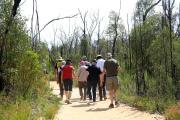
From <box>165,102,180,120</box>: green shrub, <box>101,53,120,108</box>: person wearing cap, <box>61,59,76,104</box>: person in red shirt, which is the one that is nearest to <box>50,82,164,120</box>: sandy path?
<box>101,53,120,108</box>: person wearing cap

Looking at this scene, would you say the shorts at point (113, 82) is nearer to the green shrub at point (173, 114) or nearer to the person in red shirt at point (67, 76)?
the person in red shirt at point (67, 76)

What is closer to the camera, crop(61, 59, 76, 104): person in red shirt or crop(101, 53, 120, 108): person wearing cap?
crop(101, 53, 120, 108): person wearing cap

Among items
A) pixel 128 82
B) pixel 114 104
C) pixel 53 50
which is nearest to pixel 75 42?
pixel 53 50

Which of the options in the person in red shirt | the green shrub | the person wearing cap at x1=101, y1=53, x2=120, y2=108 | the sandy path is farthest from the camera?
the person in red shirt

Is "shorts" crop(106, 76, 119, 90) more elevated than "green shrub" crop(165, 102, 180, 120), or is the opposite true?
"shorts" crop(106, 76, 119, 90)

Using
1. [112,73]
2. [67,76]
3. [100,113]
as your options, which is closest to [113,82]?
[112,73]

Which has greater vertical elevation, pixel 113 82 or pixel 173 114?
pixel 113 82

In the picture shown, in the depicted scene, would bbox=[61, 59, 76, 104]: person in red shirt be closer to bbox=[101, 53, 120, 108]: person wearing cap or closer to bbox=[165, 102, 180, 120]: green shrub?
bbox=[101, 53, 120, 108]: person wearing cap

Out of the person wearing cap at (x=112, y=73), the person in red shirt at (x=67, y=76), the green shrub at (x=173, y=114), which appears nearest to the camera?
the green shrub at (x=173, y=114)

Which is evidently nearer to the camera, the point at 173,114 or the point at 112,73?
the point at 173,114

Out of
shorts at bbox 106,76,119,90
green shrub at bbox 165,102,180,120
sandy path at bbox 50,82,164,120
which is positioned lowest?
sandy path at bbox 50,82,164,120

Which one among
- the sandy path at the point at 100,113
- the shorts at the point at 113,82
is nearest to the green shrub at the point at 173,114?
the sandy path at the point at 100,113

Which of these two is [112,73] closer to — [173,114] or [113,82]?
[113,82]

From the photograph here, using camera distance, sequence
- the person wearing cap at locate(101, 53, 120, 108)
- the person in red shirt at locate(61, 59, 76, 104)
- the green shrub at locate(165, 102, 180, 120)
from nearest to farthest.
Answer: the green shrub at locate(165, 102, 180, 120) → the person wearing cap at locate(101, 53, 120, 108) → the person in red shirt at locate(61, 59, 76, 104)
